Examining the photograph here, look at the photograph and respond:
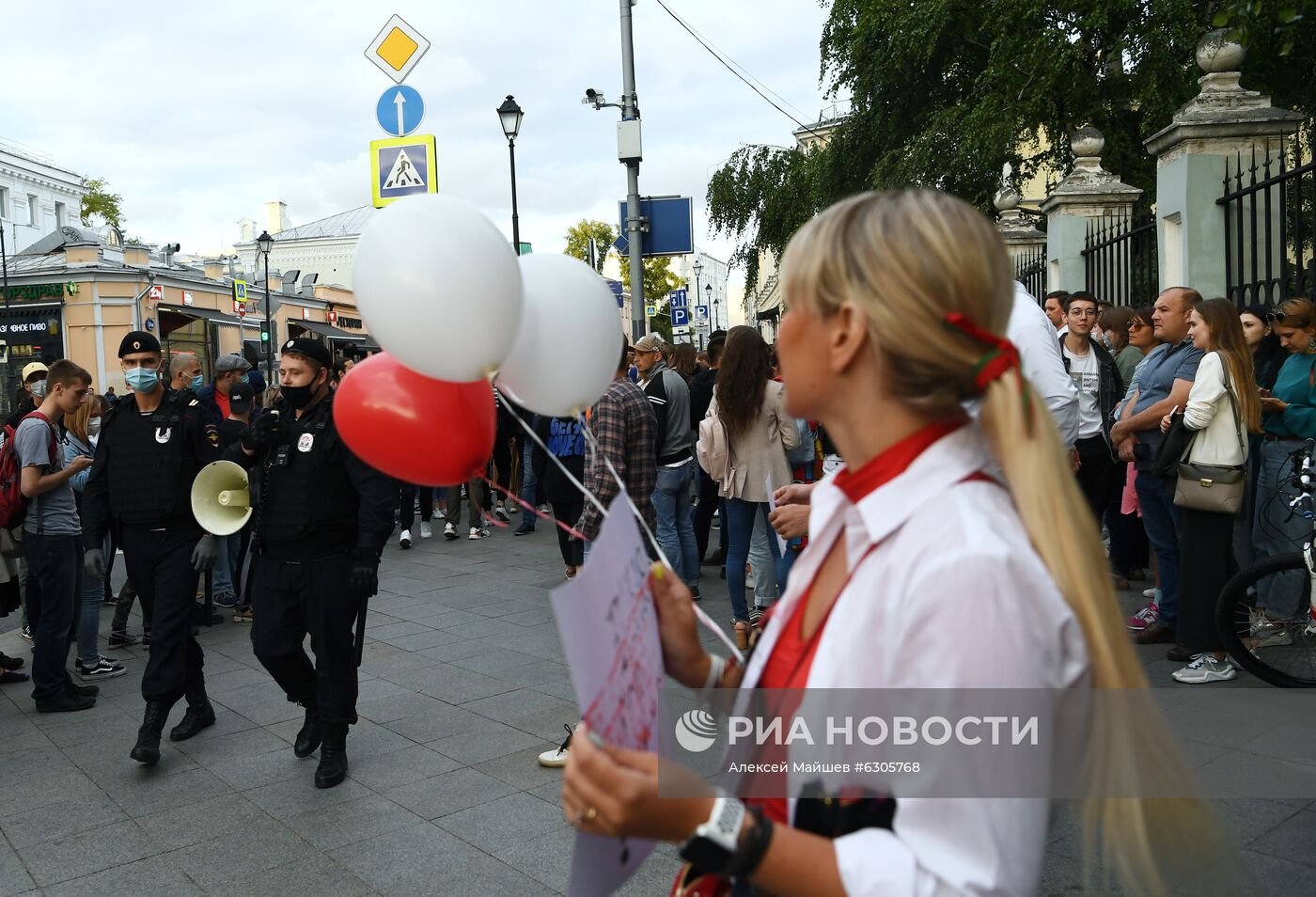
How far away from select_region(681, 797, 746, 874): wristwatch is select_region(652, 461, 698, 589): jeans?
6.54m

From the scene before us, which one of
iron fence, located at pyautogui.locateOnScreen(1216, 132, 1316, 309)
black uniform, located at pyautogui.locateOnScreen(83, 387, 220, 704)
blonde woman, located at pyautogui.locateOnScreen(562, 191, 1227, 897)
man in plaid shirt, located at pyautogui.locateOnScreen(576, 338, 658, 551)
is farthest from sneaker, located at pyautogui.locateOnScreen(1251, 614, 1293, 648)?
black uniform, located at pyautogui.locateOnScreen(83, 387, 220, 704)

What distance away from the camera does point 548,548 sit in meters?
11.1

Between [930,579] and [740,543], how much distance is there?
18.0 feet

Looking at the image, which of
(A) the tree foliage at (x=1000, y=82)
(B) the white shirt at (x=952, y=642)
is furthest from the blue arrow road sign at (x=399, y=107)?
(A) the tree foliage at (x=1000, y=82)

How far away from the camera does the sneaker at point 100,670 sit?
6.66m

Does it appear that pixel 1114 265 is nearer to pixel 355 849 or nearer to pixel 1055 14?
pixel 1055 14

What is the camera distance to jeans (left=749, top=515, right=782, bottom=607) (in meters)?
6.61

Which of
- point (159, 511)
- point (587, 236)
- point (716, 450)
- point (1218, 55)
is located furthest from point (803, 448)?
point (587, 236)

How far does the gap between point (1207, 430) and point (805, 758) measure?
4857mm

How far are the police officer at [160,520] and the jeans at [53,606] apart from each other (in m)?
0.70

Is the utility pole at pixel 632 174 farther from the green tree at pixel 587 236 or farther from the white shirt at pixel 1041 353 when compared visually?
the green tree at pixel 587 236

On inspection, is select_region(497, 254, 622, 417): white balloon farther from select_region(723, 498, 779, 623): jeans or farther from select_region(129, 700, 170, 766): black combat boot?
select_region(723, 498, 779, 623): jeans

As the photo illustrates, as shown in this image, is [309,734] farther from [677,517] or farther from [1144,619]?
[1144,619]

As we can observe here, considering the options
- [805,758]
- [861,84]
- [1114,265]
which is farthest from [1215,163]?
[861,84]
